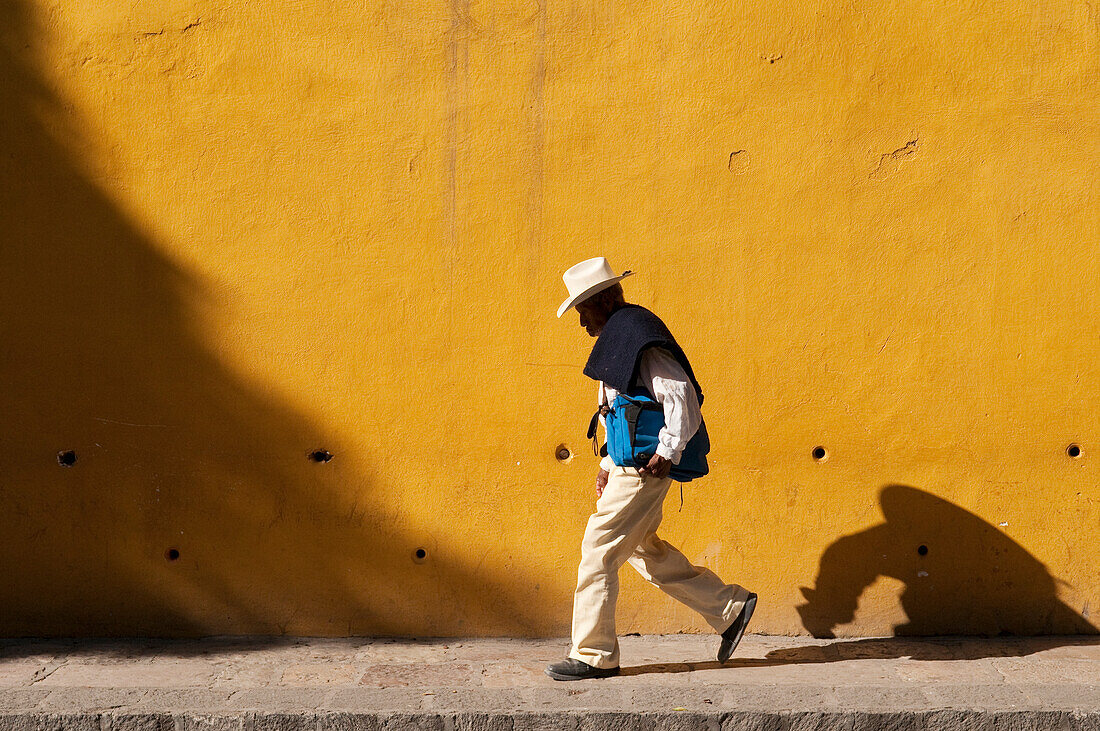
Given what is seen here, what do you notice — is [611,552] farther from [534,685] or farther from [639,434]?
[534,685]

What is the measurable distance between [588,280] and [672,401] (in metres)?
0.58

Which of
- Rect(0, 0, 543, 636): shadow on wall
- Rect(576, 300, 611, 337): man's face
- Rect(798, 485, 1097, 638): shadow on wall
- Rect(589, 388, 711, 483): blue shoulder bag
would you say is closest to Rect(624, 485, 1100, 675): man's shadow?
Rect(798, 485, 1097, 638): shadow on wall

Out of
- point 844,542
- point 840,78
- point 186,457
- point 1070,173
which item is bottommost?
point 844,542

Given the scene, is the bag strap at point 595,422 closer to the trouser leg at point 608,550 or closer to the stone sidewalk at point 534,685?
the trouser leg at point 608,550

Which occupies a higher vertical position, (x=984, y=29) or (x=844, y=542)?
(x=984, y=29)

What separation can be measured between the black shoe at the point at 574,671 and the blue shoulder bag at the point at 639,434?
0.81m

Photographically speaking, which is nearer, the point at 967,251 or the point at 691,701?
the point at 691,701

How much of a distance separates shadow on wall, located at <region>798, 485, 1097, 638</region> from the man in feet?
2.17

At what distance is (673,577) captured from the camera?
4.46 meters

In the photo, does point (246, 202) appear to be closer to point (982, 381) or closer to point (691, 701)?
point (691, 701)

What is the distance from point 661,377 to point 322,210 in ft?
5.75

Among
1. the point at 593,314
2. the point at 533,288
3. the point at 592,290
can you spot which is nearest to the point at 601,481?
the point at 593,314

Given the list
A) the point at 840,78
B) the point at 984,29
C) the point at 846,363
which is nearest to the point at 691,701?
the point at 846,363

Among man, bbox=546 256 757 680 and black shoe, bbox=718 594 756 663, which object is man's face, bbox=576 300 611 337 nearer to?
man, bbox=546 256 757 680
